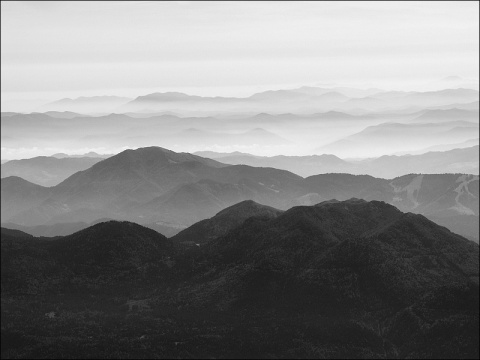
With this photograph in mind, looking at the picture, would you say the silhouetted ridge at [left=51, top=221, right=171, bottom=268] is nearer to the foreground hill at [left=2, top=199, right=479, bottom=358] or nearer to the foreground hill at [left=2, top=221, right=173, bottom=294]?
the foreground hill at [left=2, top=221, right=173, bottom=294]

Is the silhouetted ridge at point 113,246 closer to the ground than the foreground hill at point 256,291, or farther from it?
farther from it

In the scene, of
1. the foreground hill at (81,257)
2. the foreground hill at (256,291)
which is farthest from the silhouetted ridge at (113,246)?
the foreground hill at (256,291)

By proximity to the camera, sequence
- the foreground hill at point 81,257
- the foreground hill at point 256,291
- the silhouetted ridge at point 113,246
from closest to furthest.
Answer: the foreground hill at point 256,291
the foreground hill at point 81,257
the silhouetted ridge at point 113,246

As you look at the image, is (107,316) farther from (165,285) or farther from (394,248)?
(394,248)

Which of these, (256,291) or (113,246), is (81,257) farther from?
(256,291)

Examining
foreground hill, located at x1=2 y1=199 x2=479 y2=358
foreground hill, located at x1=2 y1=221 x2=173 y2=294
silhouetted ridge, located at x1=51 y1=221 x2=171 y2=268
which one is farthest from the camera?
silhouetted ridge, located at x1=51 y1=221 x2=171 y2=268

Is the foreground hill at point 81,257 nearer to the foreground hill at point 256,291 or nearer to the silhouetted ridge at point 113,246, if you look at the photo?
the silhouetted ridge at point 113,246

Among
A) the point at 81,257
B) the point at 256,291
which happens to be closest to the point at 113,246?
the point at 81,257

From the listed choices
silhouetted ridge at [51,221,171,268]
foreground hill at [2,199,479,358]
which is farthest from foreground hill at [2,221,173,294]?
foreground hill at [2,199,479,358]

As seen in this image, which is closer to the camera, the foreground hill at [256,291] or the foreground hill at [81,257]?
the foreground hill at [256,291]
